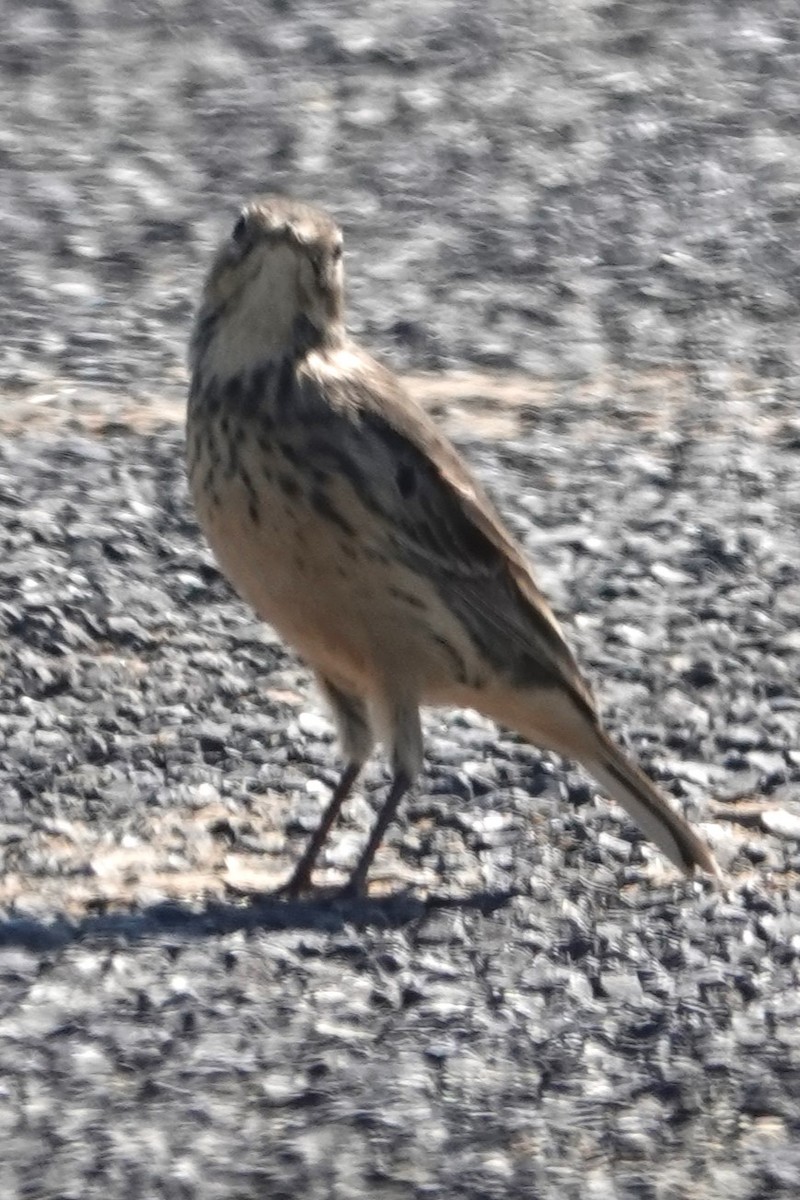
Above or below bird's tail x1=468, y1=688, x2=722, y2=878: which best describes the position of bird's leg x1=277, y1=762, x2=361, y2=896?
below

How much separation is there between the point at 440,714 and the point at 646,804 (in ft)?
4.19

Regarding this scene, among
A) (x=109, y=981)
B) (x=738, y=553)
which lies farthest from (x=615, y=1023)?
(x=738, y=553)

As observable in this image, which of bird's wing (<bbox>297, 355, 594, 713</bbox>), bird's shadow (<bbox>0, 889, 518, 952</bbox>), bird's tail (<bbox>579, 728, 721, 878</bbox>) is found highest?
bird's wing (<bbox>297, 355, 594, 713</bbox>)

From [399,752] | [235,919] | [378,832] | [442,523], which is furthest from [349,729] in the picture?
[235,919]

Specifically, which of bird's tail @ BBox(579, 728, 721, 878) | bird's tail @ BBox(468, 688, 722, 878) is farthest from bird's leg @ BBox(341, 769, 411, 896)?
bird's tail @ BBox(579, 728, 721, 878)

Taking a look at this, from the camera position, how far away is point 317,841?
7434 millimetres

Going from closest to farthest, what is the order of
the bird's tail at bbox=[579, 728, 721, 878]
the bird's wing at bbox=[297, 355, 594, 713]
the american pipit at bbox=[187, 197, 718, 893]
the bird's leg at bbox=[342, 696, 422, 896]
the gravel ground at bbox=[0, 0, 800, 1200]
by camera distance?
1. the gravel ground at bbox=[0, 0, 800, 1200]
2. the american pipit at bbox=[187, 197, 718, 893]
3. the bird's wing at bbox=[297, 355, 594, 713]
4. the bird's leg at bbox=[342, 696, 422, 896]
5. the bird's tail at bbox=[579, 728, 721, 878]

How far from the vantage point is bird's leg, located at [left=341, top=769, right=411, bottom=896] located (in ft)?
24.1

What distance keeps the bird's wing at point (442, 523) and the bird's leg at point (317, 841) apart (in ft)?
1.69

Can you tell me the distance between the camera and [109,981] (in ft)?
21.6

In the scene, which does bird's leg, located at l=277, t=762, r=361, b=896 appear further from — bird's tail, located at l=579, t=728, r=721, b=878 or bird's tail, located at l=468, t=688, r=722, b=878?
bird's tail, located at l=579, t=728, r=721, b=878

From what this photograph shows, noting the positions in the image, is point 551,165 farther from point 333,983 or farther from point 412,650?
point 333,983

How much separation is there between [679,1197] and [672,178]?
8.60 metres

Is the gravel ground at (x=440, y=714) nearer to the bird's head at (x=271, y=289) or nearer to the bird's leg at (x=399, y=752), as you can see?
the bird's leg at (x=399, y=752)
